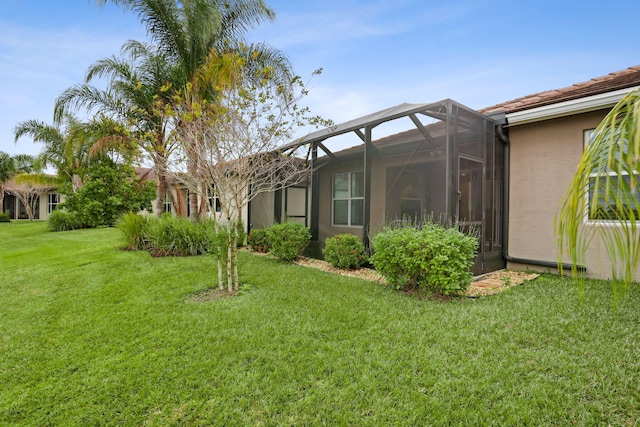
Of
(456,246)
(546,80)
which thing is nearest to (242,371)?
(456,246)

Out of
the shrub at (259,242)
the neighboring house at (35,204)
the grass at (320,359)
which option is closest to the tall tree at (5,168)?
the neighboring house at (35,204)

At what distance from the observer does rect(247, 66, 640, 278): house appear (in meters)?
5.71

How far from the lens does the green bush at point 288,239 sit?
7.96 m

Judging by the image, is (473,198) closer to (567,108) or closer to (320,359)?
(567,108)

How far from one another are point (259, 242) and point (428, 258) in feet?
21.1

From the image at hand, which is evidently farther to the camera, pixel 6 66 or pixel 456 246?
pixel 6 66

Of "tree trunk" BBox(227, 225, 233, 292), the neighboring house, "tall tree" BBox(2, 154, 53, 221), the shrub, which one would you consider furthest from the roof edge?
the neighboring house

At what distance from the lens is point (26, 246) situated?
466 inches

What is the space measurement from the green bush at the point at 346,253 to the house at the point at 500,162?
0.32 m

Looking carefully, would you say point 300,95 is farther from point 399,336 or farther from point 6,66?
point 6,66

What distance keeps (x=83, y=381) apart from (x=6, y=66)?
49.0 ft

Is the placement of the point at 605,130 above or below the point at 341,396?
above

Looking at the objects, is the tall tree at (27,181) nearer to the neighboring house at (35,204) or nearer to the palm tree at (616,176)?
the neighboring house at (35,204)

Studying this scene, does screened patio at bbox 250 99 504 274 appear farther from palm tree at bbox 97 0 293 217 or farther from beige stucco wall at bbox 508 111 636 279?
palm tree at bbox 97 0 293 217
